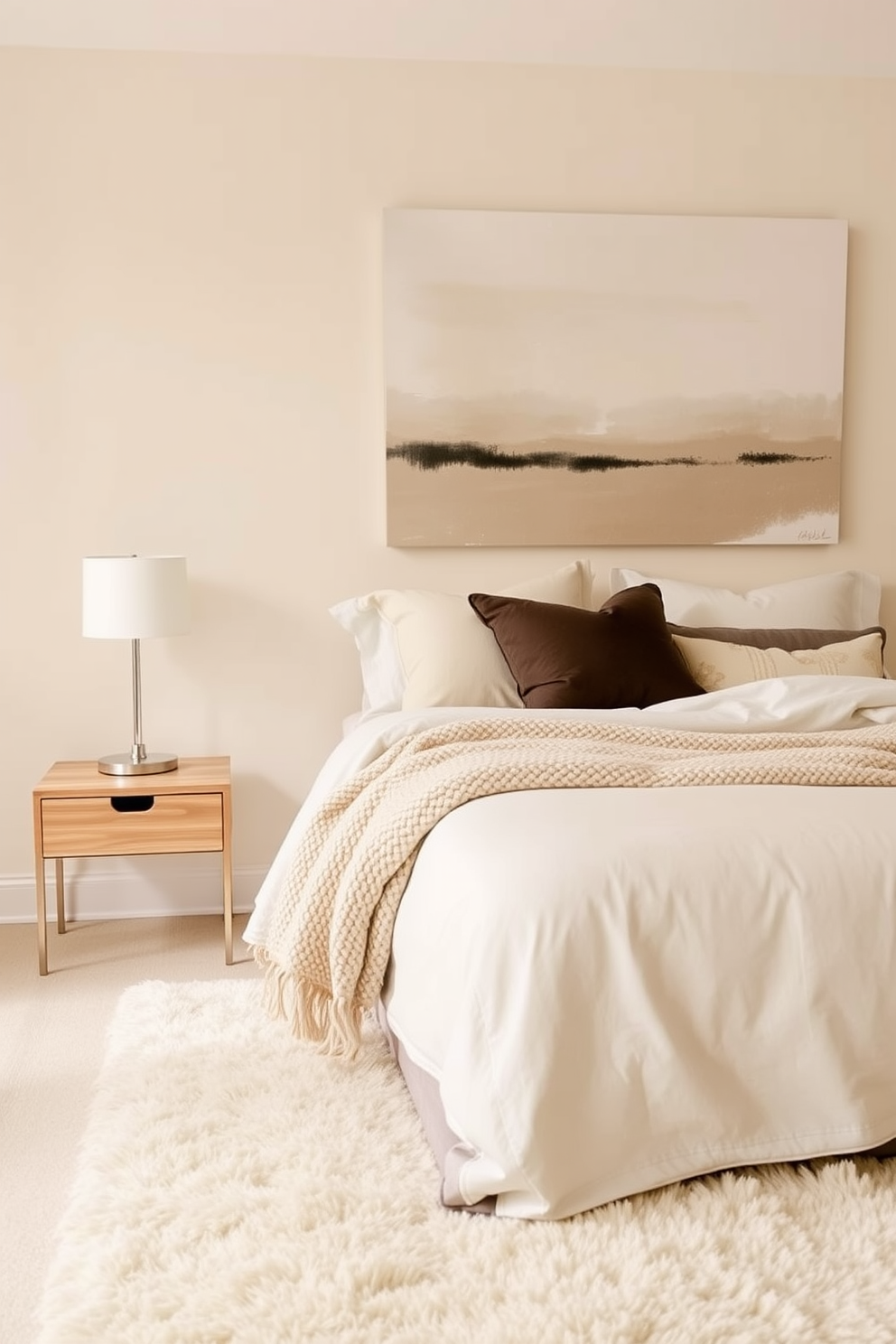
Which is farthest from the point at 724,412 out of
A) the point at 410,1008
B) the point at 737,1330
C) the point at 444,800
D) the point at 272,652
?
the point at 737,1330

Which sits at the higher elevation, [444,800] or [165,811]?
[444,800]

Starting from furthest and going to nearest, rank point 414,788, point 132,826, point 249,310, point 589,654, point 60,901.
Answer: point 249,310 → point 60,901 → point 132,826 → point 589,654 → point 414,788

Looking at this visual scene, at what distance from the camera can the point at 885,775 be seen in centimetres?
238

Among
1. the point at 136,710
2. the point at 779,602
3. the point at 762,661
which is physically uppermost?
the point at 779,602

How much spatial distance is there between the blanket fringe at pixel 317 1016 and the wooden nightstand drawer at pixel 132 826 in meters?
0.96

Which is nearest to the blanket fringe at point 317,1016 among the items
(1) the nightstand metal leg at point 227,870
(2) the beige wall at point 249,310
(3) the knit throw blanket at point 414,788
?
(3) the knit throw blanket at point 414,788

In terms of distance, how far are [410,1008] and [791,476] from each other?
2.47 m

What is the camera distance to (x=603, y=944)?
1.88m

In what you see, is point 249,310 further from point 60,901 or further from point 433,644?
point 60,901

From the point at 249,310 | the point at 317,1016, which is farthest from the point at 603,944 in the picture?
the point at 249,310

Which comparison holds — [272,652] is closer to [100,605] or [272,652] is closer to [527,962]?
[100,605]

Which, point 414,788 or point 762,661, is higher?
point 762,661

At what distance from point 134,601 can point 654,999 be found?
2011 millimetres

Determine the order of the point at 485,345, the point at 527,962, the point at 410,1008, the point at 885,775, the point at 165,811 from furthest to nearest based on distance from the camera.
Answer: the point at 485,345 → the point at 165,811 → the point at 885,775 → the point at 410,1008 → the point at 527,962
